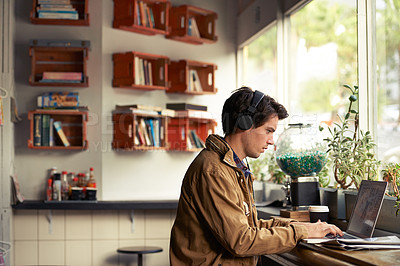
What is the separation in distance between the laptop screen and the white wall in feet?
9.53

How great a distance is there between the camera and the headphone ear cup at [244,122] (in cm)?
202

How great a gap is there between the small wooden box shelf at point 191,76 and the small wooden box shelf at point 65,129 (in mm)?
976

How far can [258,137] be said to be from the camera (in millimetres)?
2074

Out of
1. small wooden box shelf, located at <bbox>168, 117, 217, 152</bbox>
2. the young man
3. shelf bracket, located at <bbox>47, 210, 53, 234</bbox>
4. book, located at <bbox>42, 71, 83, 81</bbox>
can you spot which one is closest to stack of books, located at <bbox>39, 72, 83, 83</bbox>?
book, located at <bbox>42, 71, 83, 81</bbox>

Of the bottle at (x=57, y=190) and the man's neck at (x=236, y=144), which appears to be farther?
the bottle at (x=57, y=190)

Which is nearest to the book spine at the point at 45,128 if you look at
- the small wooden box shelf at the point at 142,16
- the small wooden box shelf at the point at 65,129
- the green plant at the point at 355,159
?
the small wooden box shelf at the point at 65,129

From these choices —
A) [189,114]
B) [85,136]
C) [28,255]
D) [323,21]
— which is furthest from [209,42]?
[323,21]

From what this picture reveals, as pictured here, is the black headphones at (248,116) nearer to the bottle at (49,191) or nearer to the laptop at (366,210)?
the laptop at (366,210)

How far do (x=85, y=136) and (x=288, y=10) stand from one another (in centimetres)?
213

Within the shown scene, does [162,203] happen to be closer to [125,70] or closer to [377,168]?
[125,70]

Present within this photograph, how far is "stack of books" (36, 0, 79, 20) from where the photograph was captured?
4.51 metres

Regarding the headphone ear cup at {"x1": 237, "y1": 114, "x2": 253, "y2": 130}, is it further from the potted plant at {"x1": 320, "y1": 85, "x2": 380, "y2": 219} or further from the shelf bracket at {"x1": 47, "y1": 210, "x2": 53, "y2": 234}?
the shelf bracket at {"x1": 47, "y1": 210, "x2": 53, "y2": 234}

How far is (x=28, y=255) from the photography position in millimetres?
4605

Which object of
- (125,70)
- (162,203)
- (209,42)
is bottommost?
(162,203)
